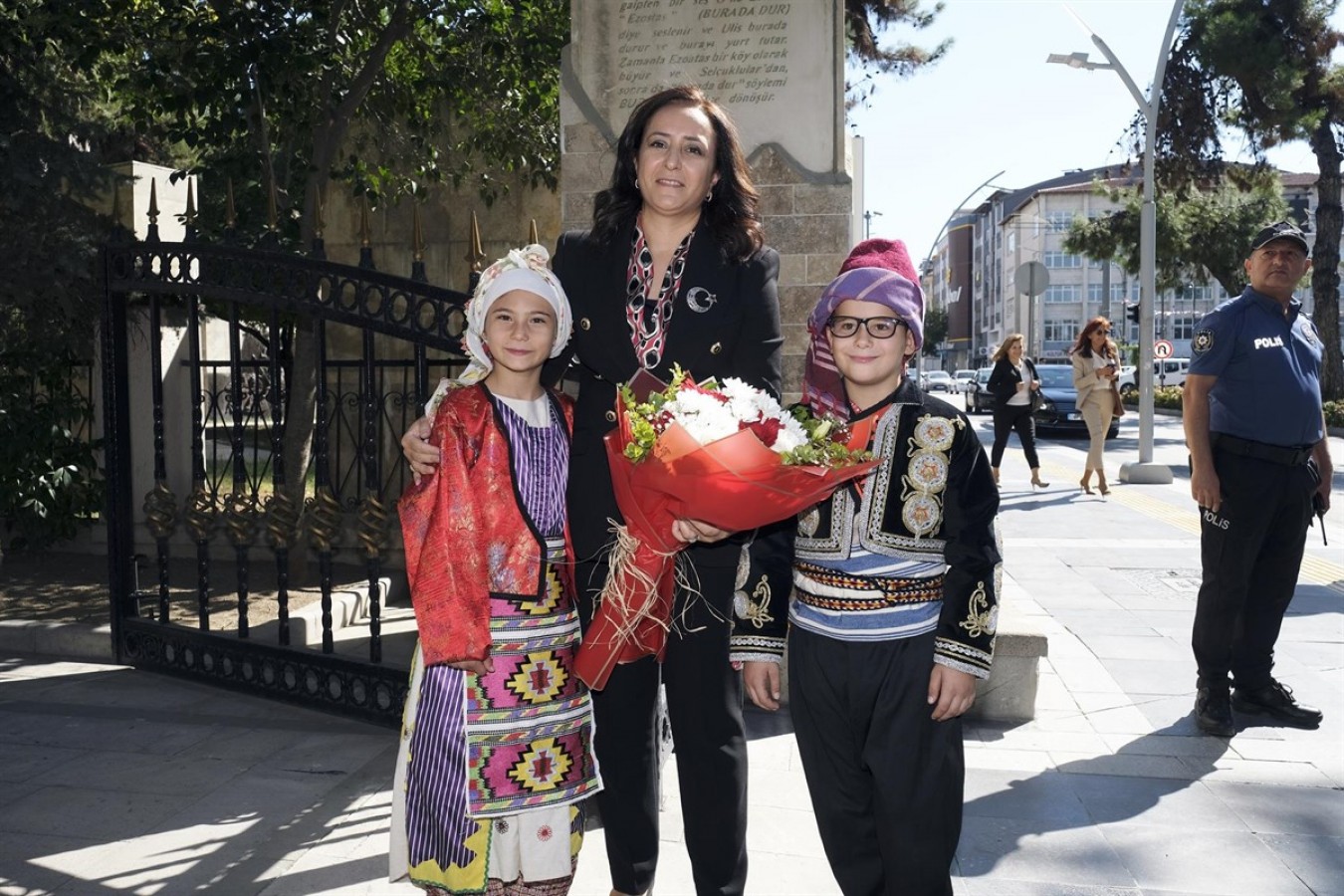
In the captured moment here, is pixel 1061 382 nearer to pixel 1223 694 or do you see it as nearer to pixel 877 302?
pixel 1223 694

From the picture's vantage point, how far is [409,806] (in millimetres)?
2879

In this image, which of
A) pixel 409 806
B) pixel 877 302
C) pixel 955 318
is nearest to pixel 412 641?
pixel 409 806

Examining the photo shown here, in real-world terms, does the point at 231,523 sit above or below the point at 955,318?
below

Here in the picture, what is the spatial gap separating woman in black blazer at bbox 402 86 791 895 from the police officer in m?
2.94

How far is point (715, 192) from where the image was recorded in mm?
2965

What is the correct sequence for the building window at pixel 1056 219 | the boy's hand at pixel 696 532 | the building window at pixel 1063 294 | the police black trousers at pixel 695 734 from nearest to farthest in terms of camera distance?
the boy's hand at pixel 696 532 → the police black trousers at pixel 695 734 → the building window at pixel 1056 219 → the building window at pixel 1063 294

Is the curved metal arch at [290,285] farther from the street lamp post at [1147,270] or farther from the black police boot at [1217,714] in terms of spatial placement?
the street lamp post at [1147,270]

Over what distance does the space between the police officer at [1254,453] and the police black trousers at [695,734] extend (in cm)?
297

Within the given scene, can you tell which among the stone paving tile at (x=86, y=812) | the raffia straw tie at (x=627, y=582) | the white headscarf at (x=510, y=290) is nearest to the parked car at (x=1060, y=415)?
the stone paving tile at (x=86, y=812)

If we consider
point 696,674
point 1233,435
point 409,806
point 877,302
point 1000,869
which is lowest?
point 1000,869

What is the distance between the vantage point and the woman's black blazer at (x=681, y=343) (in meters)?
2.84

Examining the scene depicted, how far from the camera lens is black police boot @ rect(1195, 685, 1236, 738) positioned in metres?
4.91

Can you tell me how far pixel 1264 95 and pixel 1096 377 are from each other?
15.2 m

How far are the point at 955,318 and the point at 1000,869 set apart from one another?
400 ft
